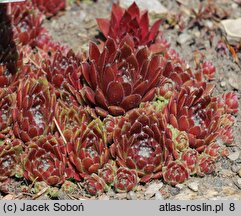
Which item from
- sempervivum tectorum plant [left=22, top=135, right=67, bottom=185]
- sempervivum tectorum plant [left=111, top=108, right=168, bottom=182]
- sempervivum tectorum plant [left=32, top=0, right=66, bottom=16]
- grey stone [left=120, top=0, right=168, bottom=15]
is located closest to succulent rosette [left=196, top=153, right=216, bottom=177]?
sempervivum tectorum plant [left=111, top=108, right=168, bottom=182]

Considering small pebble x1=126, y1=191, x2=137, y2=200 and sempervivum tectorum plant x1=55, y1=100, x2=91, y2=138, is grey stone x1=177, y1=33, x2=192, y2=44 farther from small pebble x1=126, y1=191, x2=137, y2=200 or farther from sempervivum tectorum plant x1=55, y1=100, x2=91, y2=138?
small pebble x1=126, y1=191, x2=137, y2=200

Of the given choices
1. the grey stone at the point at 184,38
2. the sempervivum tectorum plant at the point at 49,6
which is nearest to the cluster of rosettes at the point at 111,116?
the grey stone at the point at 184,38

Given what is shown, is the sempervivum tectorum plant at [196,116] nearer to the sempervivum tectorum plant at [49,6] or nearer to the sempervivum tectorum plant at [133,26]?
the sempervivum tectorum plant at [133,26]

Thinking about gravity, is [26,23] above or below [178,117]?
above

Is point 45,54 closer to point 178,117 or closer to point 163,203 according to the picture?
point 178,117

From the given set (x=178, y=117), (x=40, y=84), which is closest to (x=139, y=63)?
(x=178, y=117)

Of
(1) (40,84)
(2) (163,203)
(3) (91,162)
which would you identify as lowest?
(2) (163,203)
